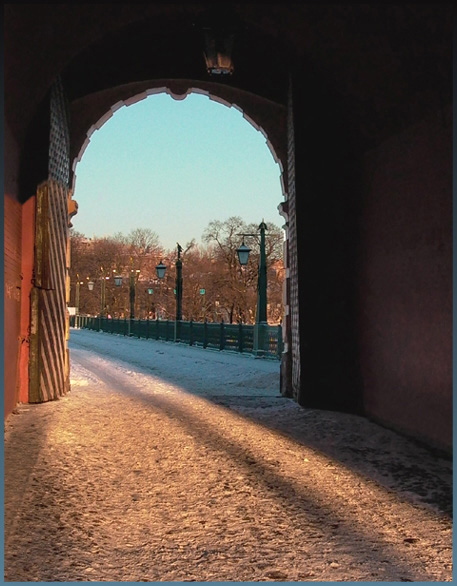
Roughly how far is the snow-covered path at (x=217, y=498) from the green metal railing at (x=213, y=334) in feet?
38.3

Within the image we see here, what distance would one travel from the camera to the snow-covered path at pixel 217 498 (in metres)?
3.45

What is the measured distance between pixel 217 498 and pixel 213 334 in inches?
800

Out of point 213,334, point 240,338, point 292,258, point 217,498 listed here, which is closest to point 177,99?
point 292,258

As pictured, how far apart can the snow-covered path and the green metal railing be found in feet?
38.3

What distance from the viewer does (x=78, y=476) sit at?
208 inches

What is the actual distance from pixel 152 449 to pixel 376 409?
308 centimetres

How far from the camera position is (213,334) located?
2506 centimetres

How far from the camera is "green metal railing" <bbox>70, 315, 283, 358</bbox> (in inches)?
808

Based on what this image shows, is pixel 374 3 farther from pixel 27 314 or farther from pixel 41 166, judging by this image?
pixel 27 314

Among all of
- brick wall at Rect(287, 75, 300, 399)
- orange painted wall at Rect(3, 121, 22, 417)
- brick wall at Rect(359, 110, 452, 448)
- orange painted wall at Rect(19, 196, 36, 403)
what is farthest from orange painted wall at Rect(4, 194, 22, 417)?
brick wall at Rect(359, 110, 452, 448)

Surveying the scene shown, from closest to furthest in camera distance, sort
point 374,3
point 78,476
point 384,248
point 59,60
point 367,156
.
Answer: point 78,476 → point 374,3 → point 59,60 → point 384,248 → point 367,156

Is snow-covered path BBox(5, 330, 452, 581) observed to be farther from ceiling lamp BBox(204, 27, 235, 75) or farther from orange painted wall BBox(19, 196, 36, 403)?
ceiling lamp BBox(204, 27, 235, 75)

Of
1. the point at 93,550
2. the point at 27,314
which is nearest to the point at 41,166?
the point at 27,314

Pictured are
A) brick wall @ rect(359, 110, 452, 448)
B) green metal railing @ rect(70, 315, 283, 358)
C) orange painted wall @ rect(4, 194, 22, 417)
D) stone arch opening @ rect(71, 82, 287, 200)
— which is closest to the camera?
brick wall @ rect(359, 110, 452, 448)
